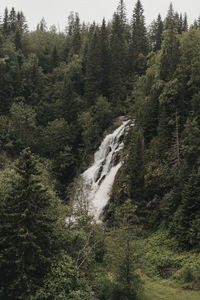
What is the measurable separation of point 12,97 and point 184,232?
54366 mm

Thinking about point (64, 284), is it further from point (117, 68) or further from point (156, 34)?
point (156, 34)

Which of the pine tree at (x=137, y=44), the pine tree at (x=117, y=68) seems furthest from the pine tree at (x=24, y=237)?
the pine tree at (x=137, y=44)

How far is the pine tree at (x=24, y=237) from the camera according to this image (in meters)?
20.8

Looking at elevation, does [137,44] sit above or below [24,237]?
above

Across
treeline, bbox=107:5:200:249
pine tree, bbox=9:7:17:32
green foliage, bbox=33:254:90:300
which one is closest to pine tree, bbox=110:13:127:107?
treeline, bbox=107:5:200:249

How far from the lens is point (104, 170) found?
5106 cm

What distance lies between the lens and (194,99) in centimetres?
4269

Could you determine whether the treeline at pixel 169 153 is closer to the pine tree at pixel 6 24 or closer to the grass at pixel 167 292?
A: the grass at pixel 167 292

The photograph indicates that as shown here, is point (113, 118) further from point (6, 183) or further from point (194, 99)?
Answer: point (6, 183)

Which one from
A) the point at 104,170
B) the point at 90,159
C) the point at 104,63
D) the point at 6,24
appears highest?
the point at 6,24

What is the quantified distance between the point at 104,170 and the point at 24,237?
31099 mm

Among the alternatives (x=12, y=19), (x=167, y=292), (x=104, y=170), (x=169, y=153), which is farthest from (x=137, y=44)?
(x=167, y=292)

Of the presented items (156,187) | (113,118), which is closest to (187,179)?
(156,187)

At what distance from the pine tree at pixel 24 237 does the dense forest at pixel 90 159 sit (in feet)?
0.27
